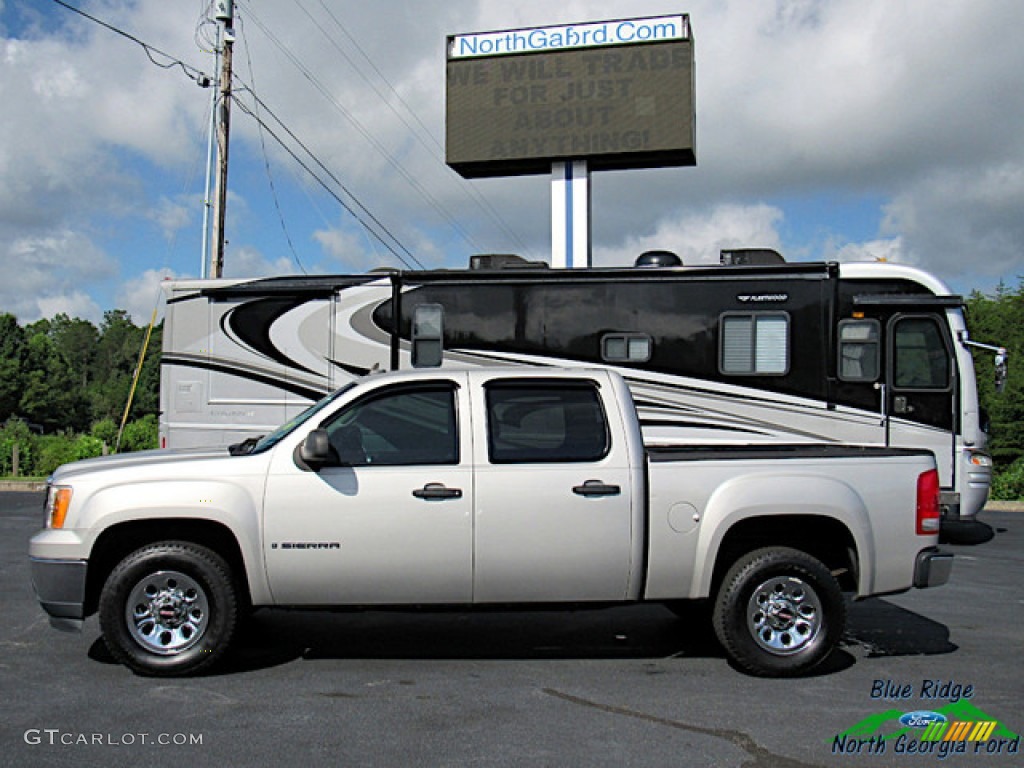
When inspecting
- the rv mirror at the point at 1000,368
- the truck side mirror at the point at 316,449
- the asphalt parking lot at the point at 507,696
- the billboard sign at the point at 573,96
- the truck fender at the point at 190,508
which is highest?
the billboard sign at the point at 573,96

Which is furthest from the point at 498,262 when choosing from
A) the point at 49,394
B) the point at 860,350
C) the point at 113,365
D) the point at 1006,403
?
the point at 113,365

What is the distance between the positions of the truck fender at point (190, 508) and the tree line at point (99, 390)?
8258 millimetres

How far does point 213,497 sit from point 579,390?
235cm

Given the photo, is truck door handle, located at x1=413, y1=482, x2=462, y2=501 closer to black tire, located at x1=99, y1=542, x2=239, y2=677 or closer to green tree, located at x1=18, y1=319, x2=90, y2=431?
black tire, located at x1=99, y1=542, x2=239, y2=677

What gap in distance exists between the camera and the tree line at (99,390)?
2591 cm

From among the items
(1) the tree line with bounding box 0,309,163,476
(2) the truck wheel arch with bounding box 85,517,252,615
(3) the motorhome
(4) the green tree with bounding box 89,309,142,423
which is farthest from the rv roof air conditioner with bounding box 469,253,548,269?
(4) the green tree with bounding box 89,309,142,423

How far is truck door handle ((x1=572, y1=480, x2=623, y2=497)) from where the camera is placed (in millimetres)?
5977

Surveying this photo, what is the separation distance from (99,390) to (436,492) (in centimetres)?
11043

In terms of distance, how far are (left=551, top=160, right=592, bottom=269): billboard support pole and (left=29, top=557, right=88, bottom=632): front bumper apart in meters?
13.0

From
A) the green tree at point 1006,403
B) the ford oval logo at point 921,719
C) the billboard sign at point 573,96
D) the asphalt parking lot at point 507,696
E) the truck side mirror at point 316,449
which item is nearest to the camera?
the asphalt parking lot at point 507,696

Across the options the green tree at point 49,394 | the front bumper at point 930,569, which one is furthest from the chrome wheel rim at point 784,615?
the green tree at point 49,394

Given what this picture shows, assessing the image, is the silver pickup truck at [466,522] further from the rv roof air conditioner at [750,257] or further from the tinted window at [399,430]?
the rv roof air conditioner at [750,257]

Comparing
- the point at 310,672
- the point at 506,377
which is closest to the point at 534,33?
the point at 506,377

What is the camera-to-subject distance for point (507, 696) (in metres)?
5.68
